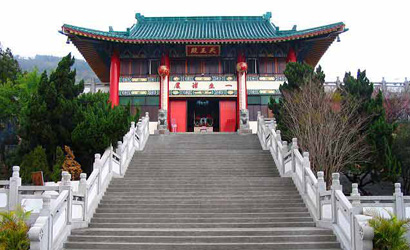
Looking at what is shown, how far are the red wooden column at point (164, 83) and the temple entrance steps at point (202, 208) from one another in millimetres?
6824

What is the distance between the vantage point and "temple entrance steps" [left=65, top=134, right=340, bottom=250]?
8.12 meters

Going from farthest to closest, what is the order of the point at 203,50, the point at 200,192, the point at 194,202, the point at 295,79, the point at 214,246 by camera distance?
the point at 203,50
the point at 295,79
the point at 200,192
the point at 194,202
the point at 214,246

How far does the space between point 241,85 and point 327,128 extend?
384 inches

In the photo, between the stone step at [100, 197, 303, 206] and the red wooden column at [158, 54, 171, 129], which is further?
the red wooden column at [158, 54, 171, 129]

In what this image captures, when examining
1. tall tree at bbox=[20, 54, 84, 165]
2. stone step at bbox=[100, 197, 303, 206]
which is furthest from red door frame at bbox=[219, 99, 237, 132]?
stone step at bbox=[100, 197, 303, 206]

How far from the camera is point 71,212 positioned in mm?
8508

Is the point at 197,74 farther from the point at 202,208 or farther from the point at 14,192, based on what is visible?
the point at 14,192

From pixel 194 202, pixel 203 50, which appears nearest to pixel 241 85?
pixel 203 50

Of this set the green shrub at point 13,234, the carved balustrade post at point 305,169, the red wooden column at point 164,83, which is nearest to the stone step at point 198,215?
the carved balustrade post at point 305,169

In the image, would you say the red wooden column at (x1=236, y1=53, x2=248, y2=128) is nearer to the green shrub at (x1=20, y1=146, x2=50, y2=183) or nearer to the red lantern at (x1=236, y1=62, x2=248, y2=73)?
the red lantern at (x1=236, y1=62, x2=248, y2=73)

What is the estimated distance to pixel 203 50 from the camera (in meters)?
21.9

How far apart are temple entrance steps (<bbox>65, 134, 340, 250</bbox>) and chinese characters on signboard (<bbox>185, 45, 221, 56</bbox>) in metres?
8.28

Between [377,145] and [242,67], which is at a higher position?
[242,67]

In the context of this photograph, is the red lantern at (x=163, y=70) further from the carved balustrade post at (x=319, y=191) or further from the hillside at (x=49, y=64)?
the hillside at (x=49, y=64)
